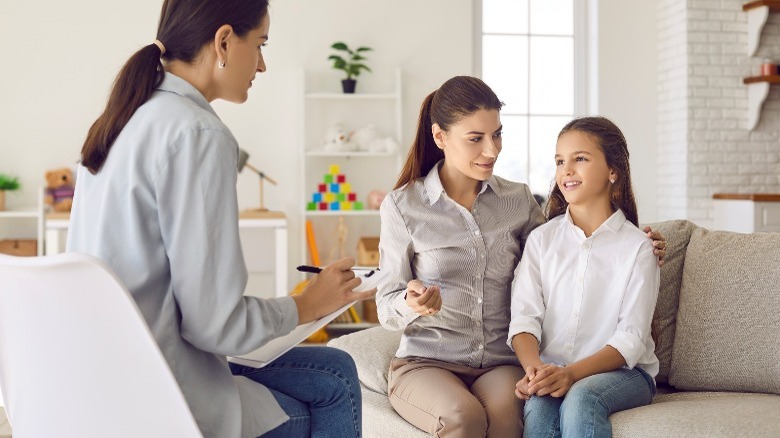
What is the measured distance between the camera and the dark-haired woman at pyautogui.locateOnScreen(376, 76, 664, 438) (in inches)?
86.8

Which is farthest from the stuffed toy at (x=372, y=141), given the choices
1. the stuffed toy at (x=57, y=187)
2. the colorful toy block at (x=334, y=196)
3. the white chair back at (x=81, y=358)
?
the white chair back at (x=81, y=358)

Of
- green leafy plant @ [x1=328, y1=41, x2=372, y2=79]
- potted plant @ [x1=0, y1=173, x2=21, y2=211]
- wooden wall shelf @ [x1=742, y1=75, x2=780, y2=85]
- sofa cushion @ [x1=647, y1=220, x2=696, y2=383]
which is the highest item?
green leafy plant @ [x1=328, y1=41, x2=372, y2=79]

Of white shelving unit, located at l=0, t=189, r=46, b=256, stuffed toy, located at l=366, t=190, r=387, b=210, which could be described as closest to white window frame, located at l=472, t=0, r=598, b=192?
stuffed toy, located at l=366, t=190, r=387, b=210

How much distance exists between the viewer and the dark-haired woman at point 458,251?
2.21 metres

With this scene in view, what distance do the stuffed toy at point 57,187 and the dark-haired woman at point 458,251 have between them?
3605 mm

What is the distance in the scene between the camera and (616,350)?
2064 mm

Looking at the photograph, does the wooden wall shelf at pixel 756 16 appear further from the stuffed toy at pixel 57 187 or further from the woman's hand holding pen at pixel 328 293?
the woman's hand holding pen at pixel 328 293

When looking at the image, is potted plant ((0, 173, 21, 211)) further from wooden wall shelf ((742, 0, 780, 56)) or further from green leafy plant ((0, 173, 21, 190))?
wooden wall shelf ((742, 0, 780, 56))

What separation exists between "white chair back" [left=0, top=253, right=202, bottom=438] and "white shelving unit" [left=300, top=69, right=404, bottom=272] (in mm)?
4565

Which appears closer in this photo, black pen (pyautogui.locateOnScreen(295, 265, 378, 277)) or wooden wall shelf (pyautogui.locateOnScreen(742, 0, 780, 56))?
black pen (pyautogui.locateOnScreen(295, 265, 378, 277))

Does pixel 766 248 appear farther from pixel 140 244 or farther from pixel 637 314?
pixel 140 244

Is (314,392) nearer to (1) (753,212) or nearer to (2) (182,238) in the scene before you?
(2) (182,238)

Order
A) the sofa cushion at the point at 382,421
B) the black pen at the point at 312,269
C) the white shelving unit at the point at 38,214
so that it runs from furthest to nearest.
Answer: the white shelving unit at the point at 38,214 < the sofa cushion at the point at 382,421 < the black pen at the point at 312,269

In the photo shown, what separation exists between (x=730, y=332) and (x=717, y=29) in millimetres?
4123
